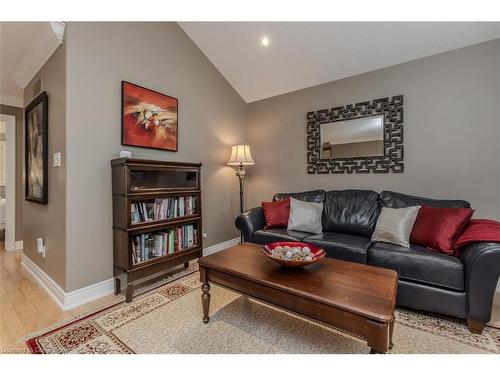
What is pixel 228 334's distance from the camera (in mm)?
1628

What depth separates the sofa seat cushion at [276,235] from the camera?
101 inches

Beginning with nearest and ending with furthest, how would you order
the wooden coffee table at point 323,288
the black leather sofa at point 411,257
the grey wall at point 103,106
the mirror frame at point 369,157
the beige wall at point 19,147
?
the wooden coffee table at point 323,288 → the black leather sofa at point 411,257 → the grey wall at point 103,106 → the mirror frame at point 369,157 → the beige wall at point 19,147

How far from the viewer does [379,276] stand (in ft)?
4.88

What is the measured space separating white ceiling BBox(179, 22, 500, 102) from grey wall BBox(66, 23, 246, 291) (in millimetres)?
466

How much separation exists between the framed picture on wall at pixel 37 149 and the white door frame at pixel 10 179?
95 centimetres

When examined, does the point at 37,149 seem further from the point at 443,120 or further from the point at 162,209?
the point at 443,120

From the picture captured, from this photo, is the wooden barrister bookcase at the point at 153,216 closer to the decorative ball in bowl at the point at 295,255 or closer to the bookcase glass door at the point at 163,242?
the bookcase glass door at the point at 163,242

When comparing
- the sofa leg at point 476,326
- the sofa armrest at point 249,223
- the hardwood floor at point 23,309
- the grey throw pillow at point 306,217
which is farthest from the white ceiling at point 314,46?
the hardwood floor at point 23,309

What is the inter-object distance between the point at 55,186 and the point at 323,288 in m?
→ 2.40

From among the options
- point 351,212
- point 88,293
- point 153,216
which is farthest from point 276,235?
point 88,293

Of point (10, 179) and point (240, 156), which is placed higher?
point (240, 156)
